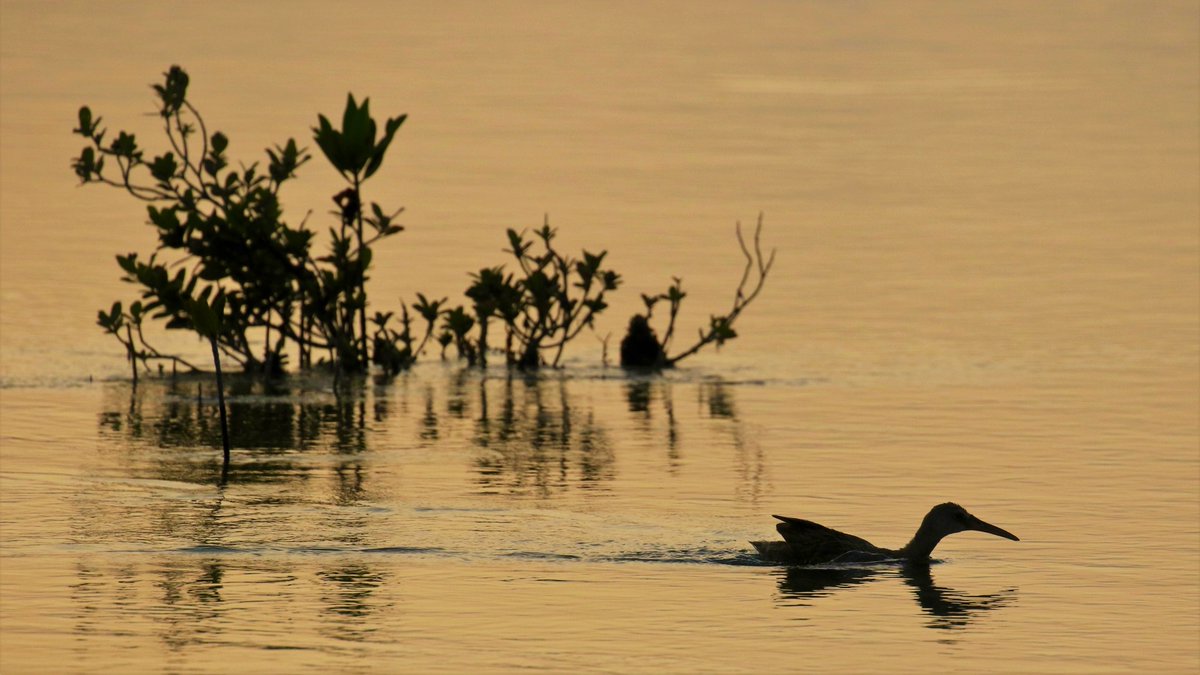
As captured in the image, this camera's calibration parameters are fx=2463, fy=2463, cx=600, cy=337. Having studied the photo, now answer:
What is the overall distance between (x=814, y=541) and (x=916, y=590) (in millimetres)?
A: 646

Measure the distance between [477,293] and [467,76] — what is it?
2260cm

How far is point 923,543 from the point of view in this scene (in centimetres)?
1305

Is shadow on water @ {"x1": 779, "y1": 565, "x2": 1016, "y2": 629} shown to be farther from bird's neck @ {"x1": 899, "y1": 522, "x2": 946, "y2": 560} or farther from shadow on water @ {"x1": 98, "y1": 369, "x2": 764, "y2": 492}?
shadow on water @ {"x1": 98, "y1": 369, "x2": 764, "y2": 492}

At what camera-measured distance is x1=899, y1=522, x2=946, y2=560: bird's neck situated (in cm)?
1303

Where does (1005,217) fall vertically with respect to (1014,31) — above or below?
below

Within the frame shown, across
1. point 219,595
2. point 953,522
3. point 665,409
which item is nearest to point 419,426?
point 665,409

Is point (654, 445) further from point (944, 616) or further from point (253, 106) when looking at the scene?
point (253, 106)

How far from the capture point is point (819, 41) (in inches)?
1949

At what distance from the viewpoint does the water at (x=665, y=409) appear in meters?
11.5

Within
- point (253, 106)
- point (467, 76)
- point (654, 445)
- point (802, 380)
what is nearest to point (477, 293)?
point (802, 380)

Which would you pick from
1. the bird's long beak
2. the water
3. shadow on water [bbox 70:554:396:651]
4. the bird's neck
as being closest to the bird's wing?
the water

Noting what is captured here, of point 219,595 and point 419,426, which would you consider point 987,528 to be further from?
point 419,426

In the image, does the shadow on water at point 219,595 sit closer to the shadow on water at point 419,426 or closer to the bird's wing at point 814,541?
the bird's wing at point 814,541

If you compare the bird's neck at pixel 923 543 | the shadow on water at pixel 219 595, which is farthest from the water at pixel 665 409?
the bird's neck at pixel 923 543
